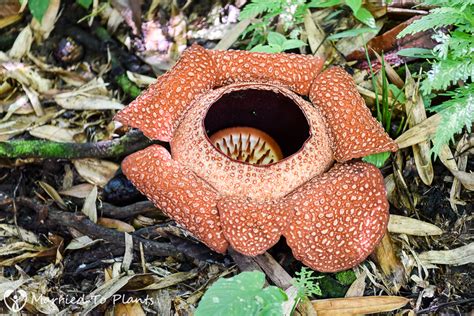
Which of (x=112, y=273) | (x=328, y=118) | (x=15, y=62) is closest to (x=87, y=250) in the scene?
(x=112, y=273)

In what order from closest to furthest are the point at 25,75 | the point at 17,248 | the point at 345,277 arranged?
the point at 345,277 < the point at 17,248 < the point at 25,75

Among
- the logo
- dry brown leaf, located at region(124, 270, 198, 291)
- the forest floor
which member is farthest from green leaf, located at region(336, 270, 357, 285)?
the logo

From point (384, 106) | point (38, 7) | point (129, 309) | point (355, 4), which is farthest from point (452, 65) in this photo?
point (38, 7)

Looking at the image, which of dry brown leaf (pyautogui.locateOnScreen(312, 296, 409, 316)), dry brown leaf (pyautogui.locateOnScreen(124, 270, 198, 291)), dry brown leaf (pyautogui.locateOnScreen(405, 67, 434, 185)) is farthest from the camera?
dry brown leaf (pyautogui.locateOnScreen(405, 67, 434, 185))

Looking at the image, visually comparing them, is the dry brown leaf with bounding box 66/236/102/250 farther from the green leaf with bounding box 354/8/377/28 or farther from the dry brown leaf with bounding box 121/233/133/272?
the green leaf with bounding box 354/8/377/28

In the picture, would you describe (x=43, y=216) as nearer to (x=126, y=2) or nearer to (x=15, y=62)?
(x=15, y=62)

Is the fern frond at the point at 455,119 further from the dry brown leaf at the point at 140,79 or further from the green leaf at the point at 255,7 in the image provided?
the dry brown leaf at the point at 140,79

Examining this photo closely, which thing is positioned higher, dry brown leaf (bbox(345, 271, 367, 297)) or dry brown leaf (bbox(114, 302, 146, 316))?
dry brown leaf (bbox(345, 271, 367, 297))

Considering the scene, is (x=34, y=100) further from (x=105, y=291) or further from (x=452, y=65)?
(x=452, y=65)
